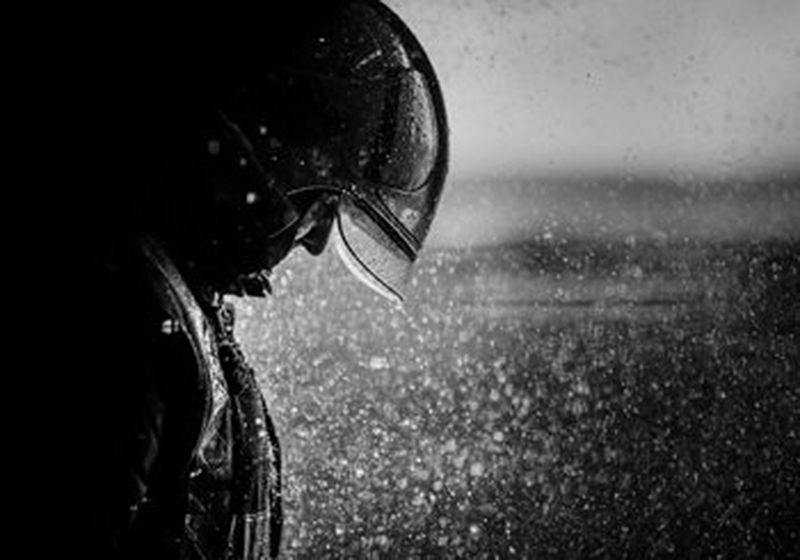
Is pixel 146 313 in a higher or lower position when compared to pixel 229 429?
higher

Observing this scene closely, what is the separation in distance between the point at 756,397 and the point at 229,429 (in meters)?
17.2

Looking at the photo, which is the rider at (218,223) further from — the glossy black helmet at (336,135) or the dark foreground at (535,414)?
the dark foreground at (535,414)

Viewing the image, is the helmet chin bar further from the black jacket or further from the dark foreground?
the dark foreground

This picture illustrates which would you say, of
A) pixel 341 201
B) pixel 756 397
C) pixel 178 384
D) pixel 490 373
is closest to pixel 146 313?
pixel 178 384

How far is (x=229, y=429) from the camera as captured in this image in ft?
5.98

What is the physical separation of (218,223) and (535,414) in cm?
1475

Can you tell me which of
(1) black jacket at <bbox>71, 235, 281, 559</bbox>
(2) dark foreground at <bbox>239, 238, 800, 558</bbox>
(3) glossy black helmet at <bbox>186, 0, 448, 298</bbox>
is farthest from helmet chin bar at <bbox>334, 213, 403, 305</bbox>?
(2) dark foreground at <bbox>239, 238, 800, 558</bbox>

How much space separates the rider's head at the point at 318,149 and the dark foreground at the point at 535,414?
3.92 metres

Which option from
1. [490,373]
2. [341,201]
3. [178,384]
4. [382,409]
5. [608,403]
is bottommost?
[490,373]

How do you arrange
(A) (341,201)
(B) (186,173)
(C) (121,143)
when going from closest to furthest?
(C) (121,143), (B) (186,173), (A) (341,201)

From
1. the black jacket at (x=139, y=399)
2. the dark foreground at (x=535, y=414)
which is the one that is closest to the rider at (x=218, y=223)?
the black jacket at (x=139, y=399)

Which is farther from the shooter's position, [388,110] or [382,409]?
[382,409]

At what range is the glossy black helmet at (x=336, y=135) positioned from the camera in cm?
175

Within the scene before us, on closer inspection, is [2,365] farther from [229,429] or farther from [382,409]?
[382,409]
